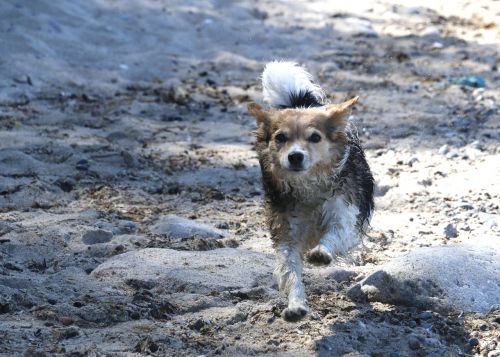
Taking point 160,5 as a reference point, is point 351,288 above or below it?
below

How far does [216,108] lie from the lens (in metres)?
10.4

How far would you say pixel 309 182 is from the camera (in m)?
5.59

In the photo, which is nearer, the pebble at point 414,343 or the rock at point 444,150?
the pebble at point 414,343

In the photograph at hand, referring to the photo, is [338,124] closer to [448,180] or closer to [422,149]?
[448,180]

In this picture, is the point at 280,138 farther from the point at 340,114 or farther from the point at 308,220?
the point at 308,220

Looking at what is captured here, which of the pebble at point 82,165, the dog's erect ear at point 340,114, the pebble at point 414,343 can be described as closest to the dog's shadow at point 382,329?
the pebble at point 414,343

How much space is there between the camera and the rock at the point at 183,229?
21.7 ft

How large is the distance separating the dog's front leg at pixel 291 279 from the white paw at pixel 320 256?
0.48 ft

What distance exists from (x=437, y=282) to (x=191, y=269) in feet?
4.72

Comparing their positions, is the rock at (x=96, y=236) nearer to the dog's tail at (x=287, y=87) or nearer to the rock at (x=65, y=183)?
the rock at (x=65, y=183)

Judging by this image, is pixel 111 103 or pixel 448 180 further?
pixel 111 103

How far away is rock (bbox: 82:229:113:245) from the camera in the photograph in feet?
21.2

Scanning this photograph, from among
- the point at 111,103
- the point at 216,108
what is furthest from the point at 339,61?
the point at 111,103

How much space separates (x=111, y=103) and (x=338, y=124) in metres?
4.94
